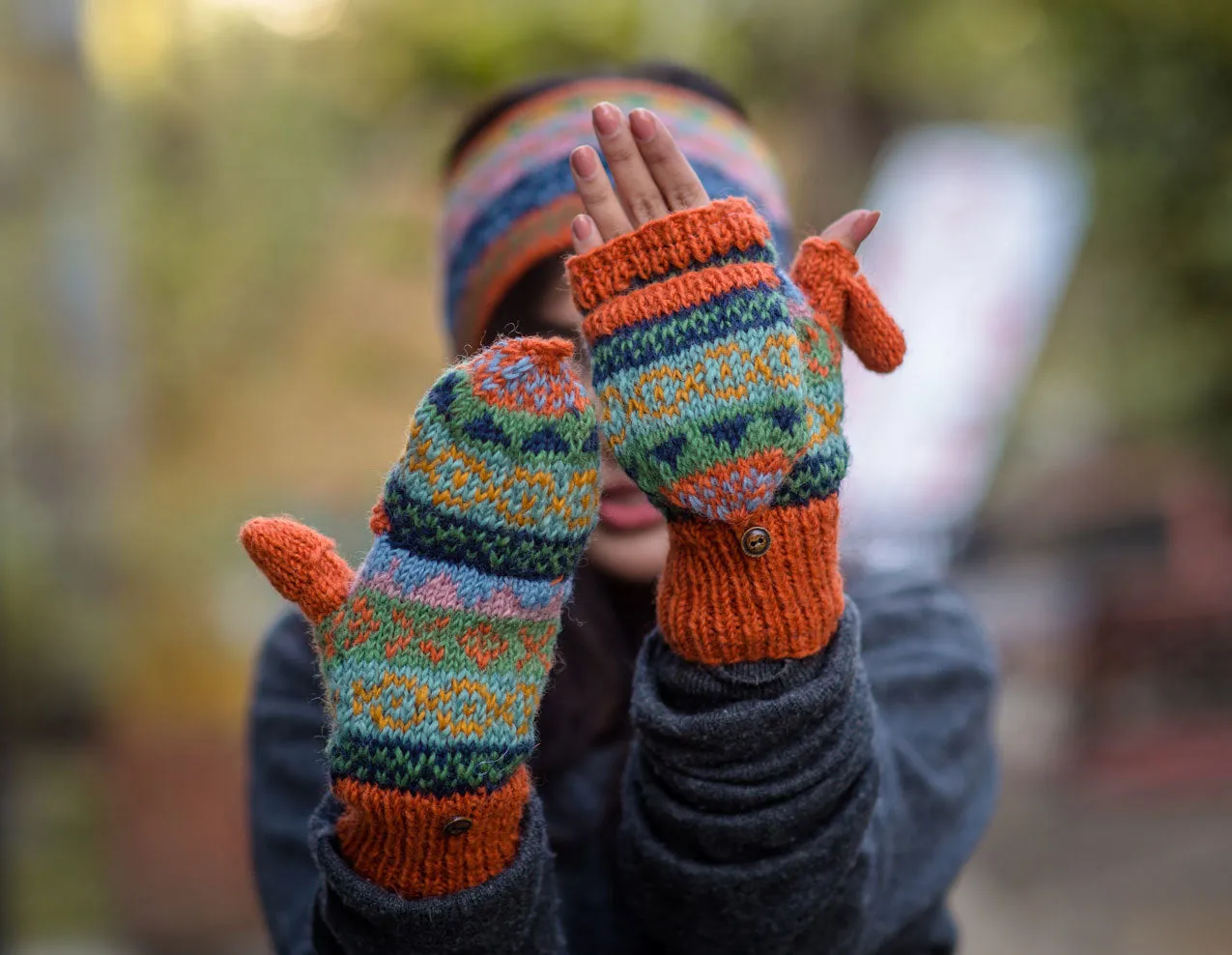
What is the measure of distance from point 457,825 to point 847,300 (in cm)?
52

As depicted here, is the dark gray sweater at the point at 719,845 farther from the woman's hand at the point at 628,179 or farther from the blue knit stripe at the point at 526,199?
the blue knit stripe at the point at 526,199

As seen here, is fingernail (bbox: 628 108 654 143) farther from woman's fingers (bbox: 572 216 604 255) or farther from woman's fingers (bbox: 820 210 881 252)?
woman's fingers (bbox: 820 210 881 252)

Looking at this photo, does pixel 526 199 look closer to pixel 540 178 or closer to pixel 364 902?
pixel 540 178

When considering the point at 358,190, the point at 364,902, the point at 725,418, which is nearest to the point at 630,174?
the point at 725,418

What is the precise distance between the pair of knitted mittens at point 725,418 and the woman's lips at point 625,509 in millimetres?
293

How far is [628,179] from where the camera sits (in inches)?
34.7

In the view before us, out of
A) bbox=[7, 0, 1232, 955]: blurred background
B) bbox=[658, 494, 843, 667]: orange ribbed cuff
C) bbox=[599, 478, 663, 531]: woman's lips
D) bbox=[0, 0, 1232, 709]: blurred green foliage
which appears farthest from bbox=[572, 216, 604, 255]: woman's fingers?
bbox=[0, 0, 1232, 709]: blurred green foliage

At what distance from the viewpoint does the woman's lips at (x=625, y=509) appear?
119cm

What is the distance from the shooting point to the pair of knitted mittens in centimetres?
81

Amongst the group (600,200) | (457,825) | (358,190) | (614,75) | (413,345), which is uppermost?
(358,190)

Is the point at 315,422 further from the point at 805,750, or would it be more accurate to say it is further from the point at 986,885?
the point at 805,750

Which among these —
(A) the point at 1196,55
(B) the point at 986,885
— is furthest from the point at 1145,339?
(B) the point at 986,885

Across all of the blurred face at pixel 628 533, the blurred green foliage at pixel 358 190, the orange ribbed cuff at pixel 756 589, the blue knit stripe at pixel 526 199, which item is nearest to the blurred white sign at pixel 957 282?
the blurred green foliage at pixel 358 190

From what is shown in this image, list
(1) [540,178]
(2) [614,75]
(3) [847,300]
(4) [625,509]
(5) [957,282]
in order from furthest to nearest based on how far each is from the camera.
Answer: (5) [957,282] → (2) [614,75] → (1) [540,178] → (4) [625,509] → (3) [847,300]
